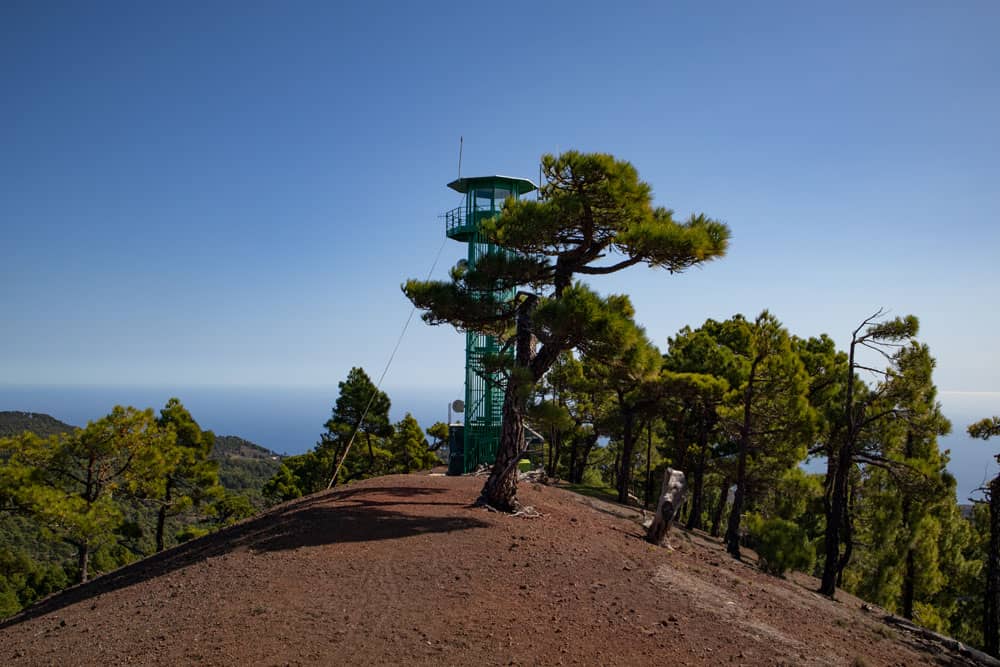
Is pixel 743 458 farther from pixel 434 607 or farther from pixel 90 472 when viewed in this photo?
pixel 90 472

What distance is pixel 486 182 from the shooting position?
65.3 ft

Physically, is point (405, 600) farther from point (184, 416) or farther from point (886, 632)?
point (184, 416)

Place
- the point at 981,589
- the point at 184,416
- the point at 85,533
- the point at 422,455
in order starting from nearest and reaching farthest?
the point at 85,533 → the point at 981,589 → the point at 184,416 → the point at 422,455

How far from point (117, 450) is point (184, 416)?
17.2ft

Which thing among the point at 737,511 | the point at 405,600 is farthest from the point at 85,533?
the point at 737,511

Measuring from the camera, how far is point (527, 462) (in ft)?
72.2

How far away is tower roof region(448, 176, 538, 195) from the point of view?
19750 millimetres

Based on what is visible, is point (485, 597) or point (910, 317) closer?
point (485, 597)

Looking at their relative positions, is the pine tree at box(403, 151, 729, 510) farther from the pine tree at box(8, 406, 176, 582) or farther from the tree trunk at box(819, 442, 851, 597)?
the pine tree at box(8, 406, 176, 582)

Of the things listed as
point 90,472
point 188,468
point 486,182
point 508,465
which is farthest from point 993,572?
point 188,468

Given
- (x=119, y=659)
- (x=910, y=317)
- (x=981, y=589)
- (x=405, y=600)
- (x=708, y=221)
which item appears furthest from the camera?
(x=981, y=589)

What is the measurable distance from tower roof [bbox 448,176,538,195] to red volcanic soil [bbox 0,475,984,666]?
12.3m

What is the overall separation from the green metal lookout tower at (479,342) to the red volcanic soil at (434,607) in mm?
9461

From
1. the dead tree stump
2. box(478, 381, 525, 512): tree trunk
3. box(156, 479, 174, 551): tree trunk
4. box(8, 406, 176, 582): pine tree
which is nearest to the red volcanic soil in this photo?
box(478, 381, 525, 512): tree trunk
